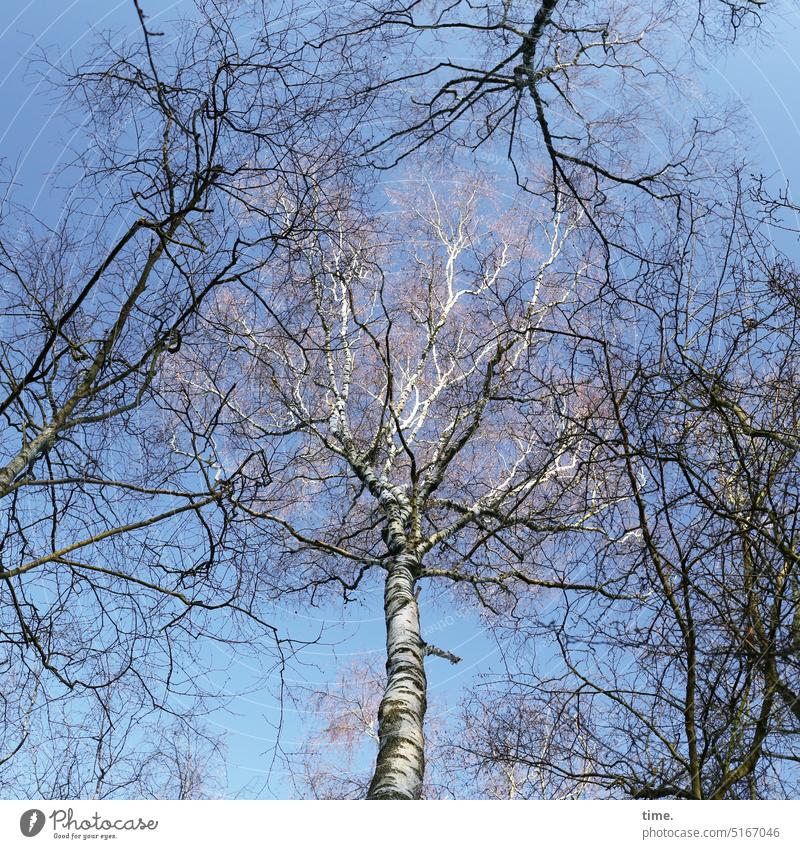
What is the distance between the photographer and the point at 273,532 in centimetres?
442

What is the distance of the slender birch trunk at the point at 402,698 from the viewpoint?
379cm

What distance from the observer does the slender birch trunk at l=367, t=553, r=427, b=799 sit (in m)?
3.79
